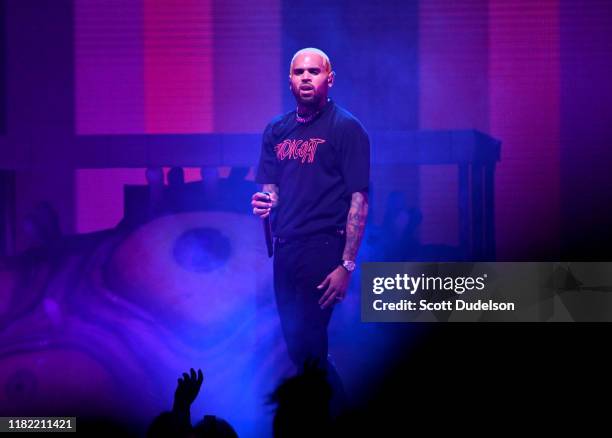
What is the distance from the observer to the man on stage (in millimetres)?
4449

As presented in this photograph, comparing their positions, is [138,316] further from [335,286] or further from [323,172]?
[323,172]

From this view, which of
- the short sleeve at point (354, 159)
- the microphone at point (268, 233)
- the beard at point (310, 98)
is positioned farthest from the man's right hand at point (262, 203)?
the beard at point (310, 98)

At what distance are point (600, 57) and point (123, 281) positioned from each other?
328 cm

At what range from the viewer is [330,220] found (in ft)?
14.6

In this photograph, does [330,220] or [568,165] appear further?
[568,165]

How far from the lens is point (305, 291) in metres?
4.57

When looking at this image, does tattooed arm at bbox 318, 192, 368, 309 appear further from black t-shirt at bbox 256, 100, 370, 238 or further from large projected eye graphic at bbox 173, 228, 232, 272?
large projected eye graphic at bbox 173, 228, 232, 272

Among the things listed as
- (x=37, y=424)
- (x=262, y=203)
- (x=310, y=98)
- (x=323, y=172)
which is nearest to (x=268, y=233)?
(x=262, y=203)

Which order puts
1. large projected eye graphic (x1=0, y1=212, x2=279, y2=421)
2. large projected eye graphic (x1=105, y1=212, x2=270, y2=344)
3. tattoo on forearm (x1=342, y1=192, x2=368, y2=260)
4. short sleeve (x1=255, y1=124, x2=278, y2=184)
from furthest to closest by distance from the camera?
large projected eye graphic (x1=105, y1=212, x2=270, y2=344) → large projected eye graphic (x1=0, y1=212, x2=279, y2=421) → short sleeve (x1=255, y1=124, x2=278, y2=184) → tattoo on forearm (x1=342, y1=192, x2=368, y2=260)

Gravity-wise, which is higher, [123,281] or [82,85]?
[82,85]

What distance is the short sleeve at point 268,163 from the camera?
4664 mm

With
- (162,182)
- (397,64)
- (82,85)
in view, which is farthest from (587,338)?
(82,85)

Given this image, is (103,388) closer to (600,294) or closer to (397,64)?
(397,64)

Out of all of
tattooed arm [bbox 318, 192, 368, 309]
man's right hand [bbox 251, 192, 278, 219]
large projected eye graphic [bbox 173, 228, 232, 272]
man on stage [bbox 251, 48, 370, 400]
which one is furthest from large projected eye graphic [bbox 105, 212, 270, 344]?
tattooed arm [bbox 318, 192, 368, 309]
